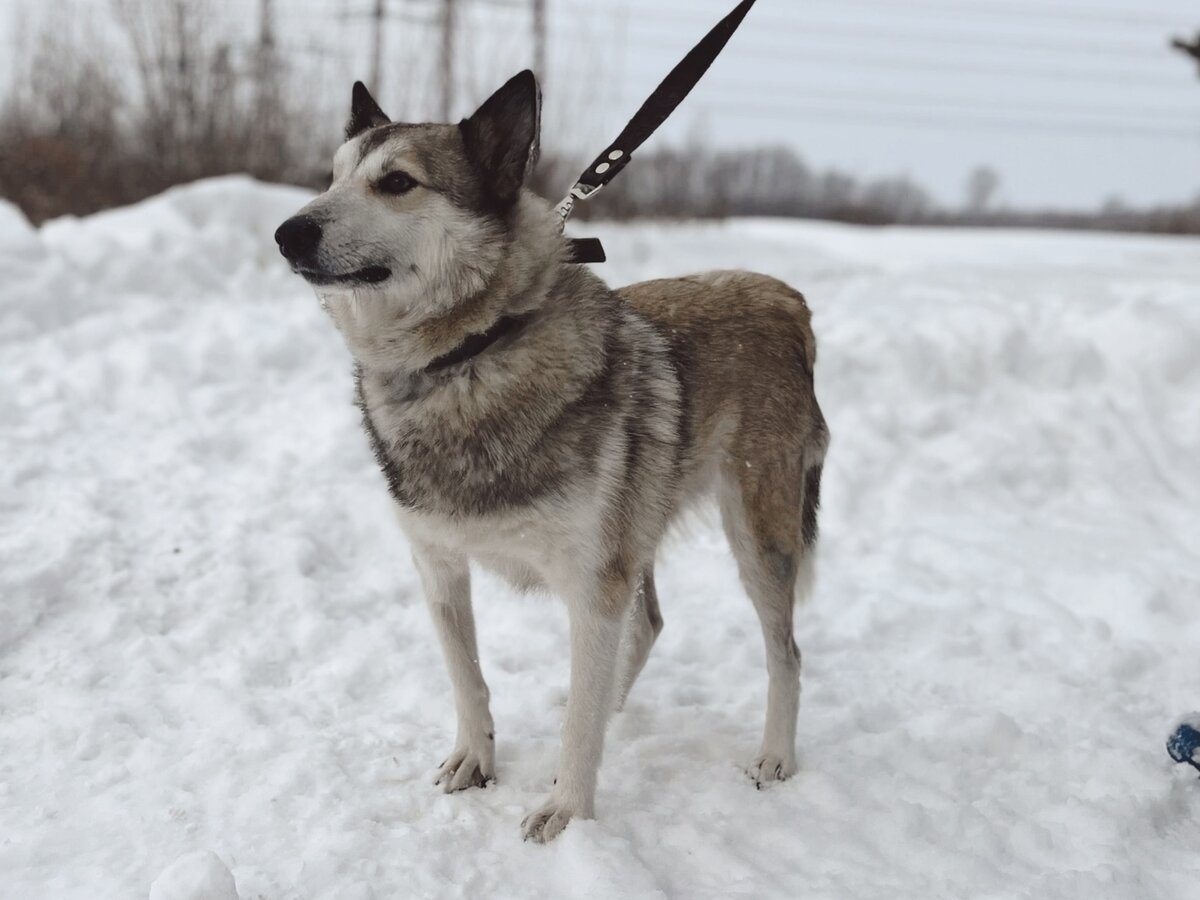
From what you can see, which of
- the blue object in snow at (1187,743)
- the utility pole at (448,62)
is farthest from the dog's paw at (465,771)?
the utility pole at (448,62)

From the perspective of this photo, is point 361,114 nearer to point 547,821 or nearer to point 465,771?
point 465,771

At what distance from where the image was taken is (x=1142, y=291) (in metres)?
7.86

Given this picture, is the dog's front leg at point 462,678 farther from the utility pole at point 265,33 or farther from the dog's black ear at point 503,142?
the utility pole at point 265,33

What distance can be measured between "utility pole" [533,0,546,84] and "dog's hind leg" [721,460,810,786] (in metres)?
9.82

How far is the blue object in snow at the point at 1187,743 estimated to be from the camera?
2.69 m

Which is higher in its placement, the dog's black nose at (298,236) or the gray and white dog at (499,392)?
the dog's black nose at (298,236)

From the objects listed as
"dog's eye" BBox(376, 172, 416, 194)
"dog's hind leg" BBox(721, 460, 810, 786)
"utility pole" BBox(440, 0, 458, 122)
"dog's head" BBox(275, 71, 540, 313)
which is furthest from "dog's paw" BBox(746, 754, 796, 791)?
"utility pole" BBox(440, 0, 458, 122)

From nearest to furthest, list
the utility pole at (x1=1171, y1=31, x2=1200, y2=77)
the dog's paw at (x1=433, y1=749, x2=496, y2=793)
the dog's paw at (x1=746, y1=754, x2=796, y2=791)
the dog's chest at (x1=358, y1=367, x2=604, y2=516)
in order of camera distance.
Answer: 1. the dog's chest at (x1=358, y1=367, x2=604, y2=516)
2. the dog's paw at (x1=433, y1=749, x2=496, y2=793)
3. the dog's paw at (x1=746, y1=754, x2=796, y2=791)
4. the utility pole at (x1=1171, y1=31, x2=1200, y2=77)

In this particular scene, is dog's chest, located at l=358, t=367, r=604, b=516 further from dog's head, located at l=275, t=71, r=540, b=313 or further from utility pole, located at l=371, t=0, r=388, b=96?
utility pole, located at l=371, t=0, r=388, b=96

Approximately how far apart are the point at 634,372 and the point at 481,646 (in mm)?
1500

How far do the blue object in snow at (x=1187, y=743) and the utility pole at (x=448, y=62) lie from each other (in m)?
9.78

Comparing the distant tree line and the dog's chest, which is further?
the distant tree line

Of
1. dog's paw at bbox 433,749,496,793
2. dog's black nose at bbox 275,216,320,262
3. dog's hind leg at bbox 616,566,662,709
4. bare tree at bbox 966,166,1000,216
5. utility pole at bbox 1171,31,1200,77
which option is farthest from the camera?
bare tree at bbox 966,166,1000,216

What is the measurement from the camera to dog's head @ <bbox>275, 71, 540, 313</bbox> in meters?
2.25
